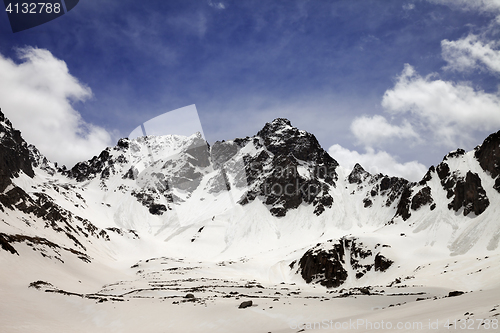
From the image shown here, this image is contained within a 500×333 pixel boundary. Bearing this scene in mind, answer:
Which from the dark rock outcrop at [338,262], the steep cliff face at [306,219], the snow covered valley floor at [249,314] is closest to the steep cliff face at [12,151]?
the steep cliff face at [306,219]

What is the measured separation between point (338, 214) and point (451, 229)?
250 feet

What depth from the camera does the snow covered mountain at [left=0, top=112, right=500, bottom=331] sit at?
189 feet

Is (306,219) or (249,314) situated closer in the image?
(249,314)

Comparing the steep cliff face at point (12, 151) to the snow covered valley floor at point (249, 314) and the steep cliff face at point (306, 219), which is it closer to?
the steep cliff face at point (306, 219)

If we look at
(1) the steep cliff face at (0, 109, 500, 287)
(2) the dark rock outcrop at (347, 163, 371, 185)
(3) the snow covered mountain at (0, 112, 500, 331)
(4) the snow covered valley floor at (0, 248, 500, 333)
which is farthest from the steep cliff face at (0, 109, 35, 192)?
(2) the dark rock outcrop at (347, 163, 371, 185)

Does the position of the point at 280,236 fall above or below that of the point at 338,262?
above

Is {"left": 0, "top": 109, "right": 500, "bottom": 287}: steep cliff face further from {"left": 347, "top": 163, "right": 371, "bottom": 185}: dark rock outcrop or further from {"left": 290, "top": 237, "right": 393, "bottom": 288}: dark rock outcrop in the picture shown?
{"left": 347, "top": 163, "right": 371, "bottom": 185}: dark rock outcrop

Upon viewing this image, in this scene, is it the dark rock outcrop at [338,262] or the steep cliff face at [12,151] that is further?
the steep cliff face at [12,151]

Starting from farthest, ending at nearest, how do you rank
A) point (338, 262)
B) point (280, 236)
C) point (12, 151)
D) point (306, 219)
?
1. point (306, 219)
2. point (280, 236)
3. point (12, 151)
4. point (338, 262)

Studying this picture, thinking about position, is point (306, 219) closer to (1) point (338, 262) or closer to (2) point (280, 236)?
(2) point (280, 236)

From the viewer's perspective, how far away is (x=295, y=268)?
86875 millimetres

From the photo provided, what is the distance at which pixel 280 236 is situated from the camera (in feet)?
510

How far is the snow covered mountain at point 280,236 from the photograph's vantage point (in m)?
57.7

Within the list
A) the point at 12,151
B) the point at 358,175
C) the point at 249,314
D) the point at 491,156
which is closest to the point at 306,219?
the point at 358,175
